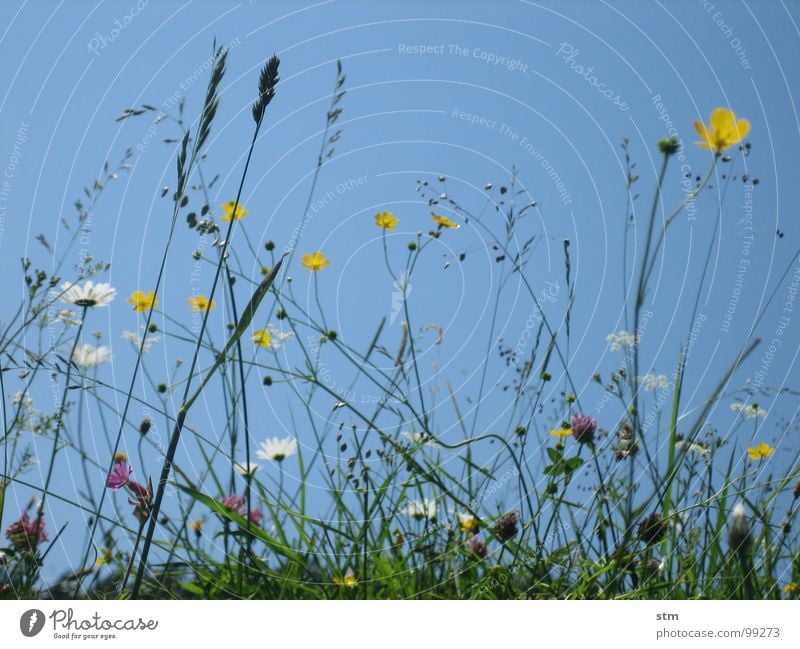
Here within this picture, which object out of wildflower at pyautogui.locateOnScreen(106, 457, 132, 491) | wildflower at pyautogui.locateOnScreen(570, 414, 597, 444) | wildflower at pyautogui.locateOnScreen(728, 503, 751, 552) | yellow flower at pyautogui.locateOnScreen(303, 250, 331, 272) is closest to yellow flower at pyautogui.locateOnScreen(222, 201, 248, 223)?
yellow flower at pyautogui.locateOnScreen(303, 250, 331, 272)

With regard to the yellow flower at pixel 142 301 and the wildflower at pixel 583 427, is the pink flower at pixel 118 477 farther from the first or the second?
the wildflower at pixel 583 427

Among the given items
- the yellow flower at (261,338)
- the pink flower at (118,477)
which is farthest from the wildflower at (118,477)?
the yellow flower at (261,338)

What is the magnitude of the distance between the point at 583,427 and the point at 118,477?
0.71m

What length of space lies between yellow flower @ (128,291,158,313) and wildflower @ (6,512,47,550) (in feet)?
1.09

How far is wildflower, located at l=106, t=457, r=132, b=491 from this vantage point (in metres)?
1.50

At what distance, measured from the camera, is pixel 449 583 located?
1.61 meters

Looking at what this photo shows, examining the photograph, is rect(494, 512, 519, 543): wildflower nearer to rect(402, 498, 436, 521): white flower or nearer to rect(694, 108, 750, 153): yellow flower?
rect(402, 498, 436, 521): white flower

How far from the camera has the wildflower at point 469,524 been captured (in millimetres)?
1632

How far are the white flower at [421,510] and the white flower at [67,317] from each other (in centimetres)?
58

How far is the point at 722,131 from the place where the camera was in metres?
1.62

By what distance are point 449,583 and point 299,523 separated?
25 centimetres
